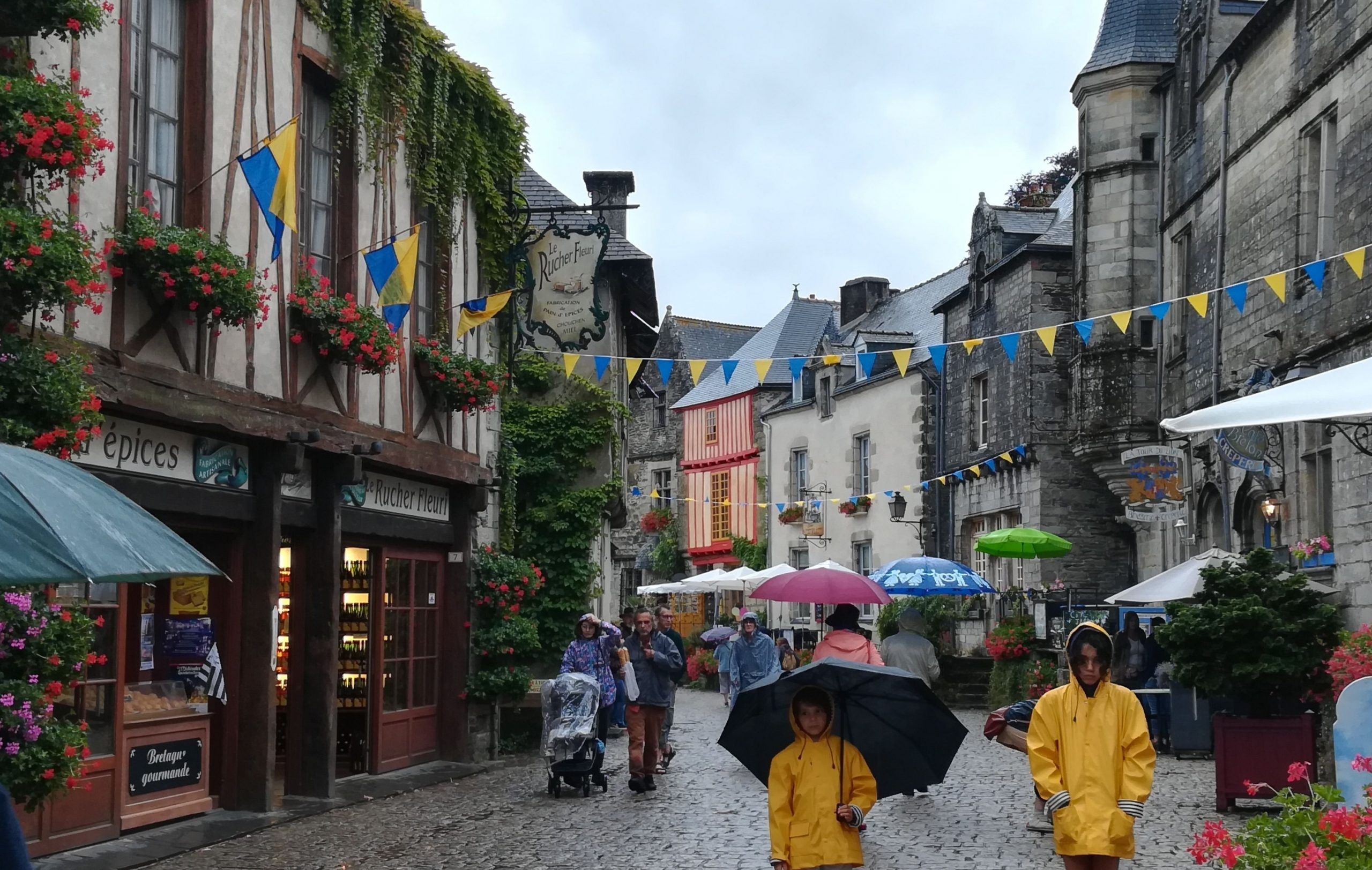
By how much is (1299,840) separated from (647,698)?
28.4 ft

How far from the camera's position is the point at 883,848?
9.86 metres

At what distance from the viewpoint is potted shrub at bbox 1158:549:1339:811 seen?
35.8ft

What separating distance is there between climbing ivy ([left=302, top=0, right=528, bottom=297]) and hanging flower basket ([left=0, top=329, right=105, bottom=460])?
4688 millimetres

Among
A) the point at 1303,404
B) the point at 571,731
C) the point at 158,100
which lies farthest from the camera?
the point at 571,731

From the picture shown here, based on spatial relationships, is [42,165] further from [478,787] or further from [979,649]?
[979,649]

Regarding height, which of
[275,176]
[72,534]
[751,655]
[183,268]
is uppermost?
[275,176]

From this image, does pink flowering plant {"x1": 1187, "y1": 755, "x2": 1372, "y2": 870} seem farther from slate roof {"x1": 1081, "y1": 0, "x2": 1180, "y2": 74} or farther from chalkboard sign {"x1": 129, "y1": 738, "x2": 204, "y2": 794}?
slate roof {"x1": 1081, "y1": 0, "x2": 1180, "y2": 74}

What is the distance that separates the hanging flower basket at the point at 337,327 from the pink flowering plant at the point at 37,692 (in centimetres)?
378

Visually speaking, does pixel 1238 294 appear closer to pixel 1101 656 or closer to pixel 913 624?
pixel 913 624

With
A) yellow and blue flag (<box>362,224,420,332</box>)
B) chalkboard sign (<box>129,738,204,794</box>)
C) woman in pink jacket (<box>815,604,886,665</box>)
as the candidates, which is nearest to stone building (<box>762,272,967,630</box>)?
woman in pink jacket (<box>815,604,886,665</box>)

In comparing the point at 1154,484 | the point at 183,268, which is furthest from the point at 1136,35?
the point at 183,268

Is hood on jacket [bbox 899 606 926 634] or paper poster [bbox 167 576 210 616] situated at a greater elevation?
paper poster [bbox 167 576 210 616]

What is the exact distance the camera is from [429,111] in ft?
44.8

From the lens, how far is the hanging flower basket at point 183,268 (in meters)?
9.06
